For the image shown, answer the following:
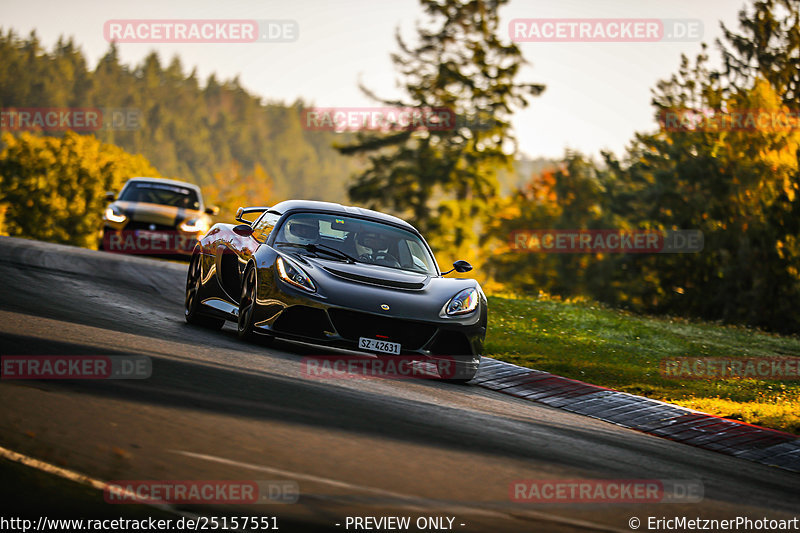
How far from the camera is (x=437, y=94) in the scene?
2291 inches

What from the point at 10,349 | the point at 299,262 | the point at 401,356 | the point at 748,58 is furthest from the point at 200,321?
the point at 748,58

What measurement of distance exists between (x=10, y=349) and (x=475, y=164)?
51086mm

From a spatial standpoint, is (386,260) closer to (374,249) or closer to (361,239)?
(374,249)

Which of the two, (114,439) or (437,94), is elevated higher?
(437,94)

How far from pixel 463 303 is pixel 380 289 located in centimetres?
91

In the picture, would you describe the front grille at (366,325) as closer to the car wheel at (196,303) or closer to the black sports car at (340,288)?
the black sports car at (340,288)

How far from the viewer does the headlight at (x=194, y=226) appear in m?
24.5

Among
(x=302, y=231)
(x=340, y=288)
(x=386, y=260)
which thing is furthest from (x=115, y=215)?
(x=340, y=288)

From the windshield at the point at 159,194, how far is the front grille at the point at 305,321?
52.3 ft

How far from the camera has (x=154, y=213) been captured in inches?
958

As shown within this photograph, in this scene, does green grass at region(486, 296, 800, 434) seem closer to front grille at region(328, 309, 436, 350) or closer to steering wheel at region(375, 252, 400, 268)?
steering wheel at region(375, 252, 400, 268)

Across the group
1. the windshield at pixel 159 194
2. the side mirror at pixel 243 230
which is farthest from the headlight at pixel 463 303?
the windshield at pixel 159 194

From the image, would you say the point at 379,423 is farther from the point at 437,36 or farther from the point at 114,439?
the point at 437,36

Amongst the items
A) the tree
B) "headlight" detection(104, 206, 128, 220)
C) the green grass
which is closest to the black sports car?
the green grass
